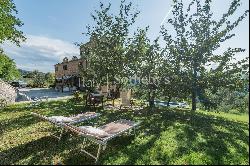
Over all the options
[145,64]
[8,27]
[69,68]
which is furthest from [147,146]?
[69,68]

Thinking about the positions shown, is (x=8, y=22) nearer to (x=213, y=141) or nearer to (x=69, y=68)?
(x=213, y=141)

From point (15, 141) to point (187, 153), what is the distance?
6.19 metres

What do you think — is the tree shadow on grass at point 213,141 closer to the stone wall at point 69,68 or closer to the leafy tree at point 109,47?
the leafy tree at point 109,47

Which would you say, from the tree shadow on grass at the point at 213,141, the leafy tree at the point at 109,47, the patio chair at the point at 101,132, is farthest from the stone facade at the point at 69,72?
the patio chair at the point at 101,132

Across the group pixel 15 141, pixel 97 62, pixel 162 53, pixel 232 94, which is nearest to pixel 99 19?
pixel 97 62

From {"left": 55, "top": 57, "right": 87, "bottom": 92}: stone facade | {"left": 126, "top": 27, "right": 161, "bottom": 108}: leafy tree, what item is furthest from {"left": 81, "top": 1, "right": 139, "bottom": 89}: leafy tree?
{"left": 55, "top": 57, "right": 87, "bottom": 92}: stone facade

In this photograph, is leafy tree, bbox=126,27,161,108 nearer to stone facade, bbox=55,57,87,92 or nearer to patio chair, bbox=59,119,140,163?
patio chair, bbox=59,119,140,163

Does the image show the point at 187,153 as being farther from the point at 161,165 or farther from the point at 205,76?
the point at 205,76

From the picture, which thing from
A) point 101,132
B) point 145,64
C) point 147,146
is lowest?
point 147,146

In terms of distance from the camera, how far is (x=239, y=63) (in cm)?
1541

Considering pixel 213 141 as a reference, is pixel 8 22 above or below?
above

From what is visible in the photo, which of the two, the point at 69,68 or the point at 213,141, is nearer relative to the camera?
the point at 213,141

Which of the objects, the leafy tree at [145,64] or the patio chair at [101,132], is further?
the leafy tree at [145,64]

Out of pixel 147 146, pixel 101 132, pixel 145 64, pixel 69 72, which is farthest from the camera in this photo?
pixel 69 72
